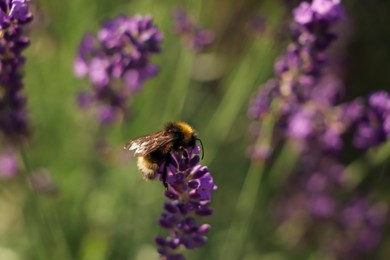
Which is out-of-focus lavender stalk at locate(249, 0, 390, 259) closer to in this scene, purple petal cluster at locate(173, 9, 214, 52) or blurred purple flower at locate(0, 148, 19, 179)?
purple petal cluster at locate(173, 9, 214, 52)

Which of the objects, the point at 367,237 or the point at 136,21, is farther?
the point at 367,237

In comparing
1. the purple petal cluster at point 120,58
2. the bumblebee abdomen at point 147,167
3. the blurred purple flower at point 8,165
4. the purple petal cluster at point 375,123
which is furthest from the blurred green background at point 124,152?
the bumblebee abdomen at point 147,167

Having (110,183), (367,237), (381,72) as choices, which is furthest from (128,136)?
(381,72)

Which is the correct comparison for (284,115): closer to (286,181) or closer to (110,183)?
(286,181)

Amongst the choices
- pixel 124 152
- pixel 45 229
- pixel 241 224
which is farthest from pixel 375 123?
pixel 45 229

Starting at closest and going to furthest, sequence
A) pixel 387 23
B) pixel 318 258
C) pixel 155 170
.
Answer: pixel 155 170 → pixel 318 258 → pixel 387 23

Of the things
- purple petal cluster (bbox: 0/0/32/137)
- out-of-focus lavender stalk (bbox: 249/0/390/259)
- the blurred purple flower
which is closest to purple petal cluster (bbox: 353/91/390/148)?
out-of-focus lavender stalk (bbox: 249/0/390/259)

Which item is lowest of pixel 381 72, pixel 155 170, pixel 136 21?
pixel 155 170
